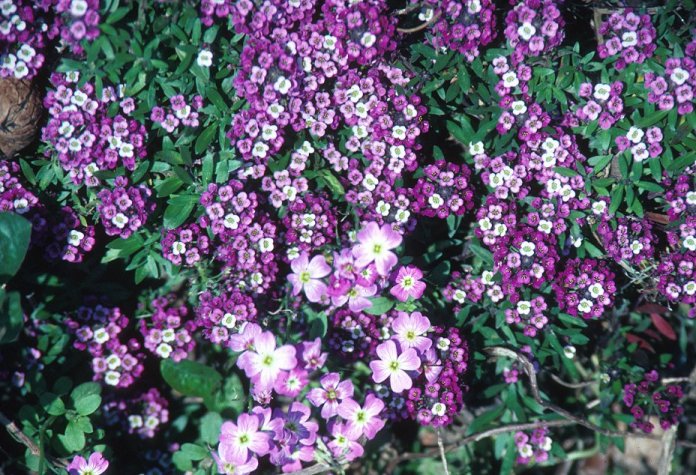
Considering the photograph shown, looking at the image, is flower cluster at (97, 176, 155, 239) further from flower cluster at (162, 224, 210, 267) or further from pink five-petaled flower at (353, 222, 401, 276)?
pink five-petaled flower at (353, 222, 401, 276)

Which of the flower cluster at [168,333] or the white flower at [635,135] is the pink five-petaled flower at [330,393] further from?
the white flower at [635,135]

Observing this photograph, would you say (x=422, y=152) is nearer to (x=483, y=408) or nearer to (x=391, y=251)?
(x=391, y=251)

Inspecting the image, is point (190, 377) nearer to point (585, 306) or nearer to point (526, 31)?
point (585, 306)

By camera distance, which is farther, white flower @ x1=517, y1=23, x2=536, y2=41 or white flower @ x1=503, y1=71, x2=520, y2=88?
white flower @ x1=503, y1=71, x2=520, y2=88

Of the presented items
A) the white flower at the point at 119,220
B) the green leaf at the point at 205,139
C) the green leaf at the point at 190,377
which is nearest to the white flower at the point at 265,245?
the green leaf at the point at 205,139

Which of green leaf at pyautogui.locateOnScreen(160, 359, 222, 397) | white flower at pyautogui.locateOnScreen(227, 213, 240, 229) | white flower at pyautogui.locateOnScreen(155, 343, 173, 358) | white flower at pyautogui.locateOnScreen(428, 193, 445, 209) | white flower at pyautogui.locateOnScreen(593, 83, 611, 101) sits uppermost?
white flower at pyautogui.locateOnScreen(593, 83, 611, 101)

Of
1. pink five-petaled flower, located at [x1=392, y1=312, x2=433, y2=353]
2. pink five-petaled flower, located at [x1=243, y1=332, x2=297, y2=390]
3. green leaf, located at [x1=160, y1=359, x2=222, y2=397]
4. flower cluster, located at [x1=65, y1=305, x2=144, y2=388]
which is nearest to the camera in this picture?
pink five-petaled flower, located at [x1=243, y1=332, x2=297, y2=390]

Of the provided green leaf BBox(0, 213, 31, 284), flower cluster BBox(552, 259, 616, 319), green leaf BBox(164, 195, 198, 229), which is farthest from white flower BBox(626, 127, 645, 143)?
green leaf BBox(0, 213, 31, 284)

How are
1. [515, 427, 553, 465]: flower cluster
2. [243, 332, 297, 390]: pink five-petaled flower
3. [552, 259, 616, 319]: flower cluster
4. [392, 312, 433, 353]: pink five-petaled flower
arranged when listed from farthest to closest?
[515, 427, 553, 465]: flower cluster → [552, 259, 616, 319]: flower cluster → [392, 312, 433, 353]: pink five-petaled flower → [243, 332, 297, 390]: pink five-petaled flower
